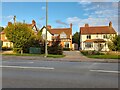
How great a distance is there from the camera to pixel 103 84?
7887 millimetres

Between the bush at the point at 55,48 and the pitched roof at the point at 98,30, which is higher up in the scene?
the pitched roof at the point at 98,30

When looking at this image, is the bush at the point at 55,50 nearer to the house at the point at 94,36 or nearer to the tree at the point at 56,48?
the tree at the point at 56,48

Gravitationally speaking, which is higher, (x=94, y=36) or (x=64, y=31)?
(x=64, y=31)

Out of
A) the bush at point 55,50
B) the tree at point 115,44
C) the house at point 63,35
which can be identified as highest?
the house at point 63,35

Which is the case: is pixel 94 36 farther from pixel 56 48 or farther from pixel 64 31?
pixel 56 48

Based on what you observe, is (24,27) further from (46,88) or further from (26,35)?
(46,88)

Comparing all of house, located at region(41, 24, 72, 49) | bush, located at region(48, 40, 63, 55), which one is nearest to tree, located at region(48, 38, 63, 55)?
bush, located at region(48, 40, 63, 55)

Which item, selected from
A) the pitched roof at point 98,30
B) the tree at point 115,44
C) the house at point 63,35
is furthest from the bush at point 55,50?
the pitched roof at point 98,30

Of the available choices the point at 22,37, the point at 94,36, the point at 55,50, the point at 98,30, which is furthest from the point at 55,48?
the point at 98,30

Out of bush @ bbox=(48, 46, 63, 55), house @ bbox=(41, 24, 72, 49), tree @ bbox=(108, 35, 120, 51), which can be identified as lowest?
bush @ bbox=(48, 46, 63, 55)

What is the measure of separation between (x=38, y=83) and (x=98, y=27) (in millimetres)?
60085

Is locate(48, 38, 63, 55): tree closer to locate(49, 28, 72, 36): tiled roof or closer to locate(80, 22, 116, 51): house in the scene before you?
locate(80, 22, 116, 51): house

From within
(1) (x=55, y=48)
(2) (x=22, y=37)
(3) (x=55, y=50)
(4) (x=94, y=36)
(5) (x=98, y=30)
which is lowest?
(3) (x=55, y=50)

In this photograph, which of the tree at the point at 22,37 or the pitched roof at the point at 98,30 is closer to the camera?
the tree at the point at 22,37
